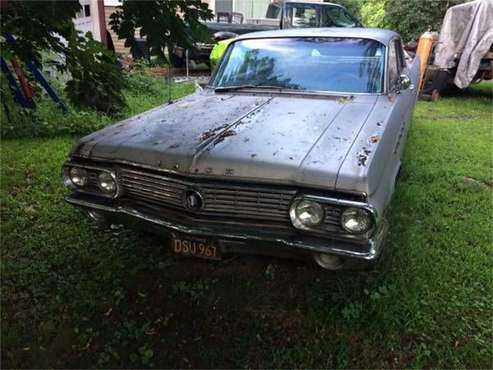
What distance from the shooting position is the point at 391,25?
1326 cm

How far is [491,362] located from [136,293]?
6.91ft

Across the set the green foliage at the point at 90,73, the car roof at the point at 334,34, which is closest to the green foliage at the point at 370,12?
the car roof at the point at 334,34

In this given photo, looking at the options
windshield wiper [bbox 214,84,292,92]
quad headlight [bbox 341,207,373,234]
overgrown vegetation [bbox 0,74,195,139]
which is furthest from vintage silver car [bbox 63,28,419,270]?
overgrown vegetation [bbox 0,74,195,139]

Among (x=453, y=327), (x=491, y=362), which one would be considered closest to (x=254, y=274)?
(x=453, y=327)

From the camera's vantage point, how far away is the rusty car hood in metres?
2.33

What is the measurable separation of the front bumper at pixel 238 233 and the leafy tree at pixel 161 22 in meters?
0.99

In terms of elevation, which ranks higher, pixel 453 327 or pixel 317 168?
pixel 317 168

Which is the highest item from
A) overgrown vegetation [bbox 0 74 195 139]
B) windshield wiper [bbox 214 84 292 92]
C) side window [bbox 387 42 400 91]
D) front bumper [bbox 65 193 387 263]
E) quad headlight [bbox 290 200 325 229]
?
side window [bbox 387 42 400 91]

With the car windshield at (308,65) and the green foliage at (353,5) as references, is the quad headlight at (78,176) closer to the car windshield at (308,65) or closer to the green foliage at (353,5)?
the car windshield at (308,65)

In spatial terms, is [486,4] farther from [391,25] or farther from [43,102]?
[43,102]

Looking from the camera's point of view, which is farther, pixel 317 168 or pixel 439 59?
pixel 439 59

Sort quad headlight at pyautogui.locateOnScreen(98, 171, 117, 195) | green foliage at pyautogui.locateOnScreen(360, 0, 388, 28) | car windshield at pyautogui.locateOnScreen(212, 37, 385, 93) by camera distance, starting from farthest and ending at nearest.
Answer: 1. green foliage at pyautogui.locateOnScreen(360, 0, 388, 28)
2. car windshield at pyautogui.locateOnScreen(212, 37, 385, 93)
3. quad headlight at pyautogui.locateOnScreen(98, 171, 117, 195)

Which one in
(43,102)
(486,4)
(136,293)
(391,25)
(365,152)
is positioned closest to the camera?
(365,152)

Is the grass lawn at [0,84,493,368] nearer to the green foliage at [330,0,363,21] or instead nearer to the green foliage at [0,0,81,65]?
the green foliage at [0,0,81,65]
